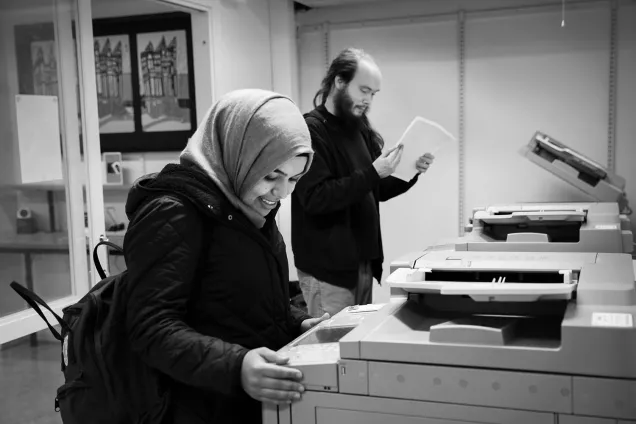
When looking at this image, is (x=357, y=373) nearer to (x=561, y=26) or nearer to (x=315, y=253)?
(x=315, y=253)

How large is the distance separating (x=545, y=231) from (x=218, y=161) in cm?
173

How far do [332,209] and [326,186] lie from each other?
0.09 m

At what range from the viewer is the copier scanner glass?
1264 mm

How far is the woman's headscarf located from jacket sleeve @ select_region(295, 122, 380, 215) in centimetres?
108

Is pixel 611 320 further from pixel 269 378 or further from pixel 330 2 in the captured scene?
pixel 330 2

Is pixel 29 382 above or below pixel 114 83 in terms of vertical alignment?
below

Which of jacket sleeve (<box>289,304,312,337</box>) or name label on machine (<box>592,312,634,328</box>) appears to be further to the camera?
jacket sleeve (<box>289,304,312,337</box>)

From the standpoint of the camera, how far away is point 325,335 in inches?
51.3

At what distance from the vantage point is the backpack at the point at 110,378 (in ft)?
3.76

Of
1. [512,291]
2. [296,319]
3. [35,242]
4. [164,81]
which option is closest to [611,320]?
[512,291]

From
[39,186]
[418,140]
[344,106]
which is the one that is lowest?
[39,186]

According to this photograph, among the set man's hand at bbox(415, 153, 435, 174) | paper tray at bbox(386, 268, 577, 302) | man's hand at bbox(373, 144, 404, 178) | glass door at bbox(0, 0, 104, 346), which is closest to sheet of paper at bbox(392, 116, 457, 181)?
man's hand at bbox(415, 153, 435, 174)

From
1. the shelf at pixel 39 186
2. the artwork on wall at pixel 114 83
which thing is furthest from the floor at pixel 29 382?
the artwork on wall at pixel 114 83

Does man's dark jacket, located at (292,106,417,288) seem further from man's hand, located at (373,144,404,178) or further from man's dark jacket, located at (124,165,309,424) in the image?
man's dark jacket, located at (124,165,309,424)
